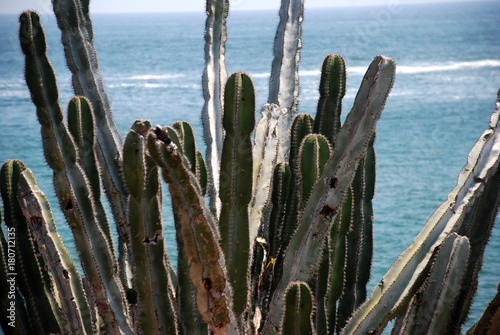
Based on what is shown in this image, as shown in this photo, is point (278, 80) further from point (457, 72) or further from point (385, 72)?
point (457, 72)

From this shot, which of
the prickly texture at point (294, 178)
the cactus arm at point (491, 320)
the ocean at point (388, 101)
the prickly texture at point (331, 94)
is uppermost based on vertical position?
the prickly texture at point (331, 94)

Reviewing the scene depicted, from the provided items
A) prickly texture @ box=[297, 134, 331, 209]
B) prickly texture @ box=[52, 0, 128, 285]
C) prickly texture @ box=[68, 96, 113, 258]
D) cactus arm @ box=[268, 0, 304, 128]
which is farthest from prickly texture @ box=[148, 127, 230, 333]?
cactus arm @ box=[268, 0, 304, 128]

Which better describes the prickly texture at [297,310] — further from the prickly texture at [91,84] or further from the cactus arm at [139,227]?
the prickly texture at [91,84]

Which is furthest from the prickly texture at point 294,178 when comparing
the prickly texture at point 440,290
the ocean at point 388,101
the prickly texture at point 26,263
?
the ocean at point 388,101

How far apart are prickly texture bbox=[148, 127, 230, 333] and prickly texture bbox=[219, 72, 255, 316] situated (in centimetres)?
13

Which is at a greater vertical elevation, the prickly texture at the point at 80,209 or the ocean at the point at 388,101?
the prickly texture at the point at 80,209

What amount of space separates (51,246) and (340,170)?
0.65 metres

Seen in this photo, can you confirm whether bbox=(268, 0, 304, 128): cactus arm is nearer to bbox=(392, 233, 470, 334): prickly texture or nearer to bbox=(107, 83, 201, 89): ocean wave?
bbox=(392, 233, 470, 334): prickly texture

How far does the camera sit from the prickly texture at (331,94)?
4.99ft

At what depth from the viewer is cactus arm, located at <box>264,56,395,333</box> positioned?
111 centimetres

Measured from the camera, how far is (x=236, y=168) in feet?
3.84

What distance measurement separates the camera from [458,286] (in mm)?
1117

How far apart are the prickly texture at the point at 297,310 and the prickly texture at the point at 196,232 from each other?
0.13 metres

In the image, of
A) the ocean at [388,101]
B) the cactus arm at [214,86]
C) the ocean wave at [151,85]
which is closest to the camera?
the cactus arm at [214,86]
